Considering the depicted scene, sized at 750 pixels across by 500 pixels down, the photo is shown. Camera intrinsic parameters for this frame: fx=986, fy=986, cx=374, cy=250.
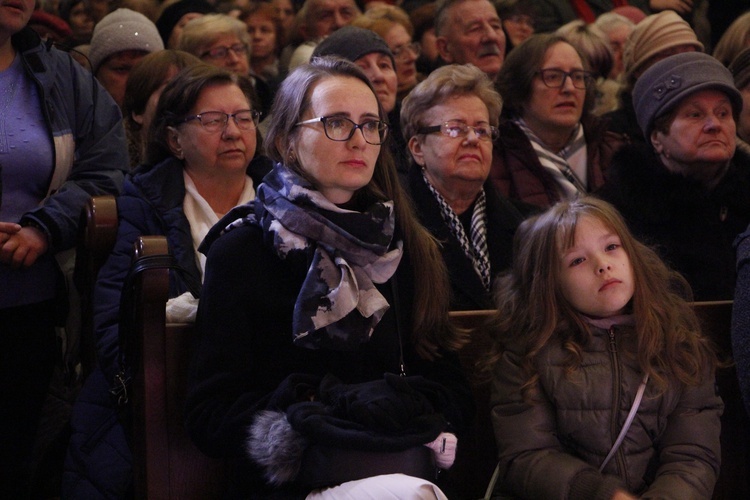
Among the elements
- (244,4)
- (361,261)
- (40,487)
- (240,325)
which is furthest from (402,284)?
(244,4)

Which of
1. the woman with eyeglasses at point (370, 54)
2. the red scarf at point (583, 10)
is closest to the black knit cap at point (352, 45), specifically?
the woman with eyeglasses at point (370, 54)

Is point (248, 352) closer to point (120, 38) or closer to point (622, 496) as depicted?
point (622, 496)

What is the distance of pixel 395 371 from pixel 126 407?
679 mm

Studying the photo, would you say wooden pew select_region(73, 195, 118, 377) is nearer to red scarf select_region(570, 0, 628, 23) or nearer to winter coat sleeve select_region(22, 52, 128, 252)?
winter coat sleeve select_region(22, 52, 128, 252)

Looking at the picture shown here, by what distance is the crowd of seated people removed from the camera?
222cm

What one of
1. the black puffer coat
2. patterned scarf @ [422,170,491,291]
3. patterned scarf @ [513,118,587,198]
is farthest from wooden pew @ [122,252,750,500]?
patterned scarf @ [513,118,587,198]

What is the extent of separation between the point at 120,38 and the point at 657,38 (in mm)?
2355

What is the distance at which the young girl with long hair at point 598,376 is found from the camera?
2.38 metres

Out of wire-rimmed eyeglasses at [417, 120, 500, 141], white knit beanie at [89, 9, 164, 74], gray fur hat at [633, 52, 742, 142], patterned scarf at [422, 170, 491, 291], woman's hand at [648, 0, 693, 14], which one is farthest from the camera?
woman's hand at [648, 0, 693, 14]

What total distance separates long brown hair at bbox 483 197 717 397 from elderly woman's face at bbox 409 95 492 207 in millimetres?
609

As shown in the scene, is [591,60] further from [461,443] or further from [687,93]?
[461,443]

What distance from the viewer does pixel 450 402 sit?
7.46 feet

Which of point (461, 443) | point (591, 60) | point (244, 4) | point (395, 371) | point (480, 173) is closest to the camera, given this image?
point (395, 371)

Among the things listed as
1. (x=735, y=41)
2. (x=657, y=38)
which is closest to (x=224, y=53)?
(x=657, y=38)
